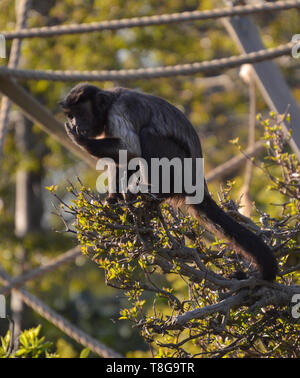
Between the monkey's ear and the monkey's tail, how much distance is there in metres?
0.72

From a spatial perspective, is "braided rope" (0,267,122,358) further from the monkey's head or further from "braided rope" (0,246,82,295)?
the monkey's head

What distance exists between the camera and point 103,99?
3100 millimetres

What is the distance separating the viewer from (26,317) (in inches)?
320

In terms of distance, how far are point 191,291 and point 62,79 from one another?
1.94 metres

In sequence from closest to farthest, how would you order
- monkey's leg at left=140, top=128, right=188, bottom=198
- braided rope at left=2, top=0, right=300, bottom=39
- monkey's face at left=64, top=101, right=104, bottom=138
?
monkey's leg at left=140, top=128, right=188, bottom=198 < monkey's face at left=64, top=101, right=104, bottom=138 < braided rope at left=2, top=0, right=300, bottom=39

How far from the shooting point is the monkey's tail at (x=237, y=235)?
7.49ft

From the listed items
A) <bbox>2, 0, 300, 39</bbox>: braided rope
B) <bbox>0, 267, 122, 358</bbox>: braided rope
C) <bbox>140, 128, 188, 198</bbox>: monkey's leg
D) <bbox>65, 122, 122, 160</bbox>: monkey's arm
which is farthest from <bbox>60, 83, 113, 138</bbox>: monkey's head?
<bbox>0, 267, 122, 358</bbox>: braided rope

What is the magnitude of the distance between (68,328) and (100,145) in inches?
66.6

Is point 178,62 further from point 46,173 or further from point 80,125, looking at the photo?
point 80,125

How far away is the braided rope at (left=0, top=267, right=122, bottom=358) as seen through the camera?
384cm

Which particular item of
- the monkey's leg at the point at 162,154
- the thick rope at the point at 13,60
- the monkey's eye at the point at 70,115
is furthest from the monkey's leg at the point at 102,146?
the thick rope at the point at 13,60

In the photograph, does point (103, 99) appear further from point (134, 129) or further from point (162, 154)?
point (162, 154)

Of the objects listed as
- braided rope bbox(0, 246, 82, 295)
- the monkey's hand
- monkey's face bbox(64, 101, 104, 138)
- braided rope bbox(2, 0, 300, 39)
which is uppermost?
braided rope bbox(2, 0, 300, 39)

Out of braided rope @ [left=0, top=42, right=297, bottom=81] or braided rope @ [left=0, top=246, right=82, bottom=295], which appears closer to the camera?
braided rope @ [left=0, top=42, right=297, bottom=81]
